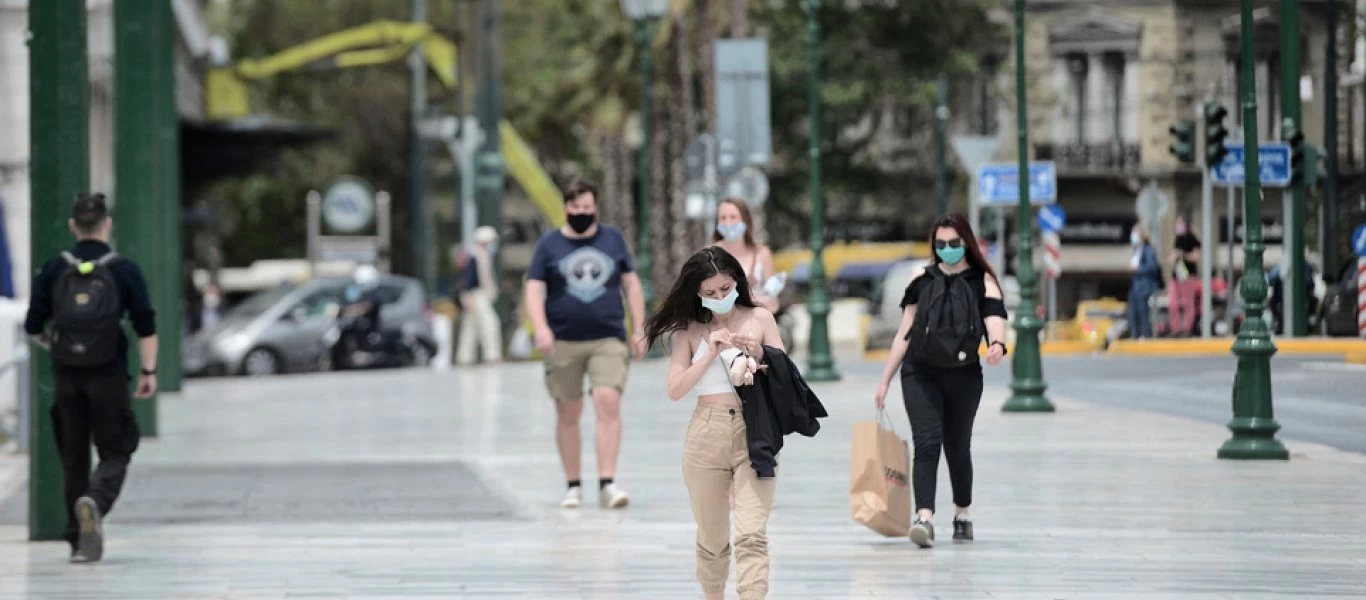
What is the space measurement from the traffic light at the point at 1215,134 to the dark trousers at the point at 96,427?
9.88 metres

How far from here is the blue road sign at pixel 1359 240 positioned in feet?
54.1

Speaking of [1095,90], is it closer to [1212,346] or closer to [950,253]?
[1212,346]

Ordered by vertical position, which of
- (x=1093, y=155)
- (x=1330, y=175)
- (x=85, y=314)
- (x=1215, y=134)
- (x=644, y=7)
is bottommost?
(x=85, y=314)

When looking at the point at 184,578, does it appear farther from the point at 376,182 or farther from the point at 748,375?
the point at 376,182

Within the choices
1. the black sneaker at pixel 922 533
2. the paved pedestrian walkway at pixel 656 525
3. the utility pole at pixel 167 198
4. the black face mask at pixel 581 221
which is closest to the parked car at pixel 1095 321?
the paved pedestrian walkway at pixel 656 525

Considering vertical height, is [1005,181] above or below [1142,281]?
above

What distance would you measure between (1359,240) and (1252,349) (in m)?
1.40

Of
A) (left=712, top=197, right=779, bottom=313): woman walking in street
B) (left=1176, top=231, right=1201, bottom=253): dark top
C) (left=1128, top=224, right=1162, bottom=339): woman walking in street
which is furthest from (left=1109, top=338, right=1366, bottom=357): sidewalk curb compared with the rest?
(left=712, top=197, right=779, bottom=313): woman walking in street

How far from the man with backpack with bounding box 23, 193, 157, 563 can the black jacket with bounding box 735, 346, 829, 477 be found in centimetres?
406

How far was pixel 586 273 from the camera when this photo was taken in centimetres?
1354

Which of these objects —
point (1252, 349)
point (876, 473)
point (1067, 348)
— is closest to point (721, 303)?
point (876, 473)

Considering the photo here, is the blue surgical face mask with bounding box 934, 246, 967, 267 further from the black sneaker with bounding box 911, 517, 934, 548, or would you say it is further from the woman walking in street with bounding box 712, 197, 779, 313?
the woman walking in street with bounding box 712, 197, 779, 313

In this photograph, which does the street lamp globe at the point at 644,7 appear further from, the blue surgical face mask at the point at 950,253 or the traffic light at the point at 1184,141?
the blue surgical face mask at the point at 950,253

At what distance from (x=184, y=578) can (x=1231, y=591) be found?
4.14 metres
